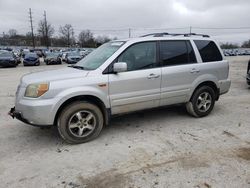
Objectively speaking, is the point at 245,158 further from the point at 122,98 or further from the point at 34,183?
the point at 34,183

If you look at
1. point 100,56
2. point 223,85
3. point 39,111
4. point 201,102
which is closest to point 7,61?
point 100,56

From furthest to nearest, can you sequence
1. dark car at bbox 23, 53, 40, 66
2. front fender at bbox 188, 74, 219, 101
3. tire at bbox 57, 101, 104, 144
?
dark car at bbox 23, 53, 40, 66
front fender at bbox 188, 74, 219, 101
tire at bbox 57, 101, 104, 144

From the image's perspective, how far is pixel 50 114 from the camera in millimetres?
3898

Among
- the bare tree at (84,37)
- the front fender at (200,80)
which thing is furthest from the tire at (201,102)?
the bare tree at (84,37)

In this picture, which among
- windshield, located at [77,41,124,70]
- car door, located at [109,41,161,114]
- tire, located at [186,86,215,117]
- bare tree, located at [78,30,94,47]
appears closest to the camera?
car door, located at [109,41,161,114]

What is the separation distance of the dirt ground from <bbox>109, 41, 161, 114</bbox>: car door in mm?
563

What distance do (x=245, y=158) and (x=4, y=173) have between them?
11.3 feet

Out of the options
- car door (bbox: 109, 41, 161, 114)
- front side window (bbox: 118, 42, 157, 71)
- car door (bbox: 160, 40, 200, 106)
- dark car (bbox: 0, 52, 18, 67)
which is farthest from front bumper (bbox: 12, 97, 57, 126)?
dark car (bbox: 0, 52, 18, 67)

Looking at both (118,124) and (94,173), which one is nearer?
(94,173)

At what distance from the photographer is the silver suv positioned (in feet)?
13.0

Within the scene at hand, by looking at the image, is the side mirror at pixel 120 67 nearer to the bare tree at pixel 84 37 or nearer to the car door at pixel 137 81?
the car door at pixel 137 81

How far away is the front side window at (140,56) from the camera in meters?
4.52

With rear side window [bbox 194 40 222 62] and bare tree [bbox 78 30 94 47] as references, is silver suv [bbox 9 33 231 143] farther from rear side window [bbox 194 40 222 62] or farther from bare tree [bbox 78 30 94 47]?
bare tree [bbox 78 30 94 47]

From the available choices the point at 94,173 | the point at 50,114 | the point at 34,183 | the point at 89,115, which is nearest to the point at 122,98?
the point at 89,115
